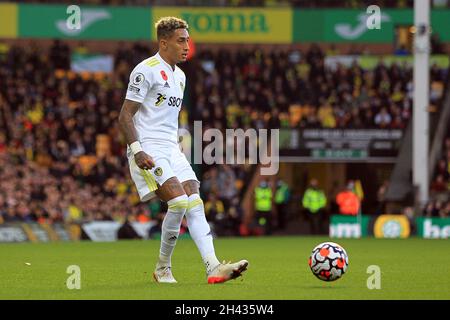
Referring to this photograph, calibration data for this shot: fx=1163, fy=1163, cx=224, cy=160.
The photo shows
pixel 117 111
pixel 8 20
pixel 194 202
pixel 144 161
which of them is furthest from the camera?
pixel 8 20

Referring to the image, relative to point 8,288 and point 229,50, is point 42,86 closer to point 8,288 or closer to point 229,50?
point 229,50

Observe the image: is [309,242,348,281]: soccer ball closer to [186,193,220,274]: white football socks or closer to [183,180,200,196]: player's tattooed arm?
[186,193,220,274]: white football socks

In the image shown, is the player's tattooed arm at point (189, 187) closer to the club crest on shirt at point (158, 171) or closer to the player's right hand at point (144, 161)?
the club crest on shirt at point (158, 171)

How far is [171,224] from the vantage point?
1179 centimetres

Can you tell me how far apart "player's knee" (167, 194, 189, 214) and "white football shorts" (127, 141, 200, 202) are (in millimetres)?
217

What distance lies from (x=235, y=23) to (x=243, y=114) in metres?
4.91

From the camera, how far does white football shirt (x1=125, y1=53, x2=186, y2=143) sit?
1166cm

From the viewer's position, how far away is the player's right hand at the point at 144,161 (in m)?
11.4

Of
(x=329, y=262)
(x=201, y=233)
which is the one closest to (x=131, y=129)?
(x=201, y=233)

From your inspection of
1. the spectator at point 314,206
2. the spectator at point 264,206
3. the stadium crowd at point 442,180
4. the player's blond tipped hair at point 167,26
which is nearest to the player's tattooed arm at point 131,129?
the player's blond tipped hair at point 167,26

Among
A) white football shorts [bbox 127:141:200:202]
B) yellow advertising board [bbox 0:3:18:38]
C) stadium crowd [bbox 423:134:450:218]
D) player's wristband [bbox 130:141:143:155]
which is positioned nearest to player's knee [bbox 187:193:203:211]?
white football shorts [bbox 127:141:200:202]

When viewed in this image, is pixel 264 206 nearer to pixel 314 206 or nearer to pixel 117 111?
pixel 314 206

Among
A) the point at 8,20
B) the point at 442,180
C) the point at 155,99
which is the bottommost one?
the point at 442,180
